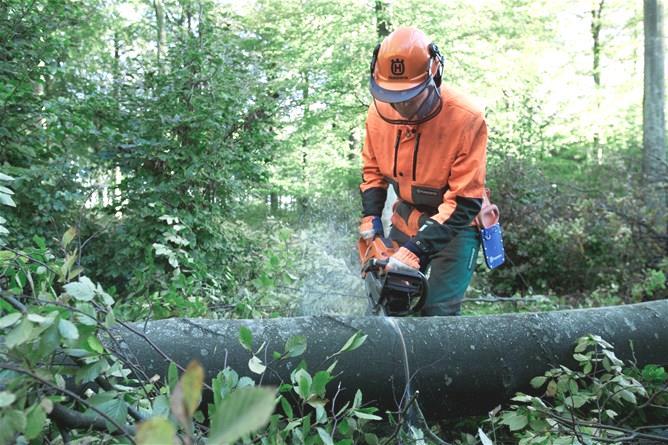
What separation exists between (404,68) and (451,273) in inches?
49.5

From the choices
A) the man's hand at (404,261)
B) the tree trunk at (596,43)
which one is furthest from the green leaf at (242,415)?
the tree trunk at (596,43)

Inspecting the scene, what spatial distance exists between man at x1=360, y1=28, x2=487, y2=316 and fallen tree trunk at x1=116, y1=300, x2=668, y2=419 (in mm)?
534

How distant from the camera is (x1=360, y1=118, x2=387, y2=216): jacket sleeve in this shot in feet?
12.0

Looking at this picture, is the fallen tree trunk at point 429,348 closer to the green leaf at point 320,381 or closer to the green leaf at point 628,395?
the green leaf at point 628,395

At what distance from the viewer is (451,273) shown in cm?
334

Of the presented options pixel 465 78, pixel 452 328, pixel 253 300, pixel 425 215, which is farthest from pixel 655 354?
pixel 465 78

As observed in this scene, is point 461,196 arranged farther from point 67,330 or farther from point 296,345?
point 67,330

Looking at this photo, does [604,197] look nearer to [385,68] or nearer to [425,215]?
[425,215]

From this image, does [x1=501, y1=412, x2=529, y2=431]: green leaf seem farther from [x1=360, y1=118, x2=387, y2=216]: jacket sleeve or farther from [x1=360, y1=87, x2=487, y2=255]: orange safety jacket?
[x1=360, y1=118, x2=387, y2=216]: jacket sleeve

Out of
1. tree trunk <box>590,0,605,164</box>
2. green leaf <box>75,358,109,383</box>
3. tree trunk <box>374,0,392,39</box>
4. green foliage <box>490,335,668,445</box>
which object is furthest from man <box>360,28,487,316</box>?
tree trunk <box>590,0,605,164</box>

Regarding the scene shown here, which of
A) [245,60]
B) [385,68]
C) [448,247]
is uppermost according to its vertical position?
[245,60]

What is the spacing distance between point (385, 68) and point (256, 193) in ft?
12.0

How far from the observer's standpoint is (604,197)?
7.64 meters

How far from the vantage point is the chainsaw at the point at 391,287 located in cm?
291
